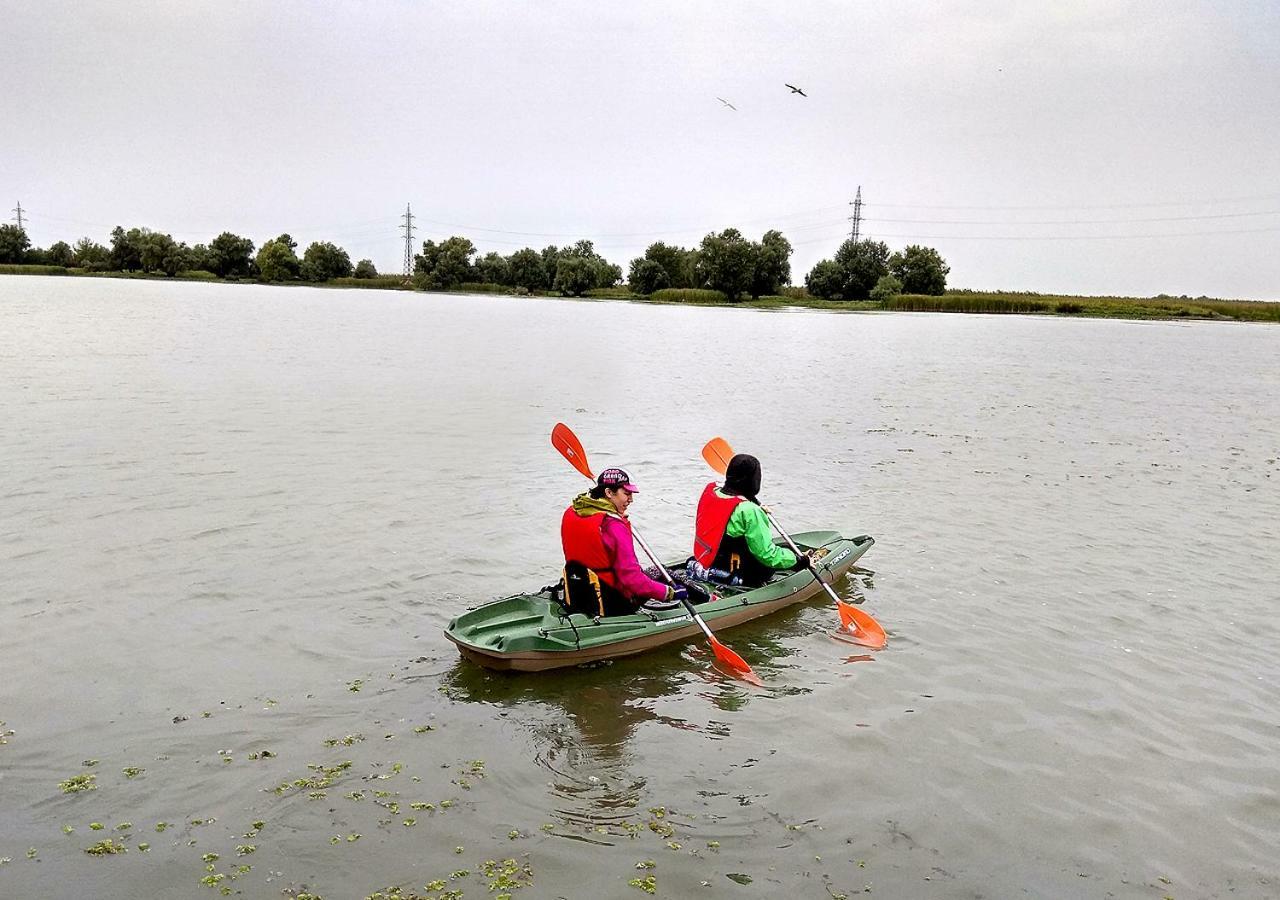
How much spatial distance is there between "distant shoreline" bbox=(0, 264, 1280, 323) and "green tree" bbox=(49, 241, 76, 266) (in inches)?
82.9

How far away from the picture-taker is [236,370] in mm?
28109

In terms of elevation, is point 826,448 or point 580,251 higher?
point 580,251

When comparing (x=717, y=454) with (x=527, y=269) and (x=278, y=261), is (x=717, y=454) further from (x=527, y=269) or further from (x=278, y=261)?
(x=278, y=261)

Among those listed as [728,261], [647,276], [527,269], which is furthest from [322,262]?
[728,261]

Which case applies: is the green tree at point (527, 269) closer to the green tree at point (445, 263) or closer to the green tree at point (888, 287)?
the green tree at point (445, 263)

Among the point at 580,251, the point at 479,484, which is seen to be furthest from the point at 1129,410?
the point at 580,251

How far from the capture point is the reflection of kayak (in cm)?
786

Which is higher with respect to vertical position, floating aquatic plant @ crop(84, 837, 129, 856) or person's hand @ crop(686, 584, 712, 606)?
person's hand @ crop(686, 584, 712, 606)

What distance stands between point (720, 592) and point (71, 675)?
Result: 6075 mm

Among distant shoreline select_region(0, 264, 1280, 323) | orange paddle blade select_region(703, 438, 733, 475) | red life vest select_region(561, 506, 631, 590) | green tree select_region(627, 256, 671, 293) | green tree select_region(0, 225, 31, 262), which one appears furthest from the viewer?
green tree select_region(0, 225, 31, 262)

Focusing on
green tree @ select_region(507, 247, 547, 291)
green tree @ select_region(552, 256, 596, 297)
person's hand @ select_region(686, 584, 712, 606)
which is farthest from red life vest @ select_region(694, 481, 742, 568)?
green tree @ select_region(507, 247, 547, 291)

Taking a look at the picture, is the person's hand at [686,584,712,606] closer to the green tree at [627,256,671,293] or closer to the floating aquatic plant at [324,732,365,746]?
the floating aquatic plant at [324,732,365,746]

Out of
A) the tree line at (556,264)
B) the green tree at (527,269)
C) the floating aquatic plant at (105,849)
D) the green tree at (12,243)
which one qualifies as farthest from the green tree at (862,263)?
the green tree at (12,243)

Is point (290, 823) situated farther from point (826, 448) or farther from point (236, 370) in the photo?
point (236, 370)
